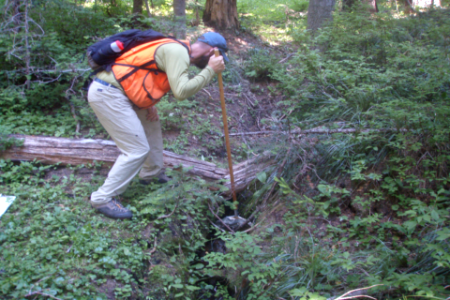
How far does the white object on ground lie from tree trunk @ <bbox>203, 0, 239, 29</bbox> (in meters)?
6.77

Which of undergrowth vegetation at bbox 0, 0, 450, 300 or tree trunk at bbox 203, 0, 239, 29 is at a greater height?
tree trunk at bbox 203, 0, 239, 29

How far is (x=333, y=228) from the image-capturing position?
3.76 meters

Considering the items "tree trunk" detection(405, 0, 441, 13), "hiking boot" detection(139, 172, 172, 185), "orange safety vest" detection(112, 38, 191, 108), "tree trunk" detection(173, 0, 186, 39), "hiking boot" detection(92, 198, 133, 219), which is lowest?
"hiking boot" detection(92, 198, 133, 219)

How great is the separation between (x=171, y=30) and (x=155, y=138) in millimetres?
3612

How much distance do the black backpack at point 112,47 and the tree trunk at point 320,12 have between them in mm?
5781

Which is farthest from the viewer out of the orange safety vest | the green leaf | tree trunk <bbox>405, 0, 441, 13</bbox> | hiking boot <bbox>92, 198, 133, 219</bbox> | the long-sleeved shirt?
tree trunk <bbox>405, 0, 441, 13</bbox>

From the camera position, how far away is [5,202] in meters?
3.67

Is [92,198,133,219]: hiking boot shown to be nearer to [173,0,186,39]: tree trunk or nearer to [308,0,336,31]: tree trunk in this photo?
[173,0,186,39]: tree trunk

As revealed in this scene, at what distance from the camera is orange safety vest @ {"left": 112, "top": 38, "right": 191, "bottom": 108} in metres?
3.35

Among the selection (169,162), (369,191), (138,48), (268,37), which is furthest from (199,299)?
(268,37)

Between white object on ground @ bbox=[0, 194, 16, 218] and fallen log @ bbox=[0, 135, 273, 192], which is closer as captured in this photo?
white object on ground @ bbox=[0, 194, 16, 218]

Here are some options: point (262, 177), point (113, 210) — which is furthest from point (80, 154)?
point (262, 177)

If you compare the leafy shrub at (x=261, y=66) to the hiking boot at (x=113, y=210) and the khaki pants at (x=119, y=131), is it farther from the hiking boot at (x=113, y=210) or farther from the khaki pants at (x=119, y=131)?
the hiking boot at (x=113, y=210)

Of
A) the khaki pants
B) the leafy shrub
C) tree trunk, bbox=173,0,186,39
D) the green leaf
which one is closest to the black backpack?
the khaki pants
